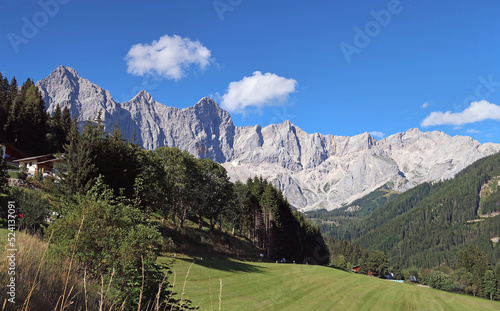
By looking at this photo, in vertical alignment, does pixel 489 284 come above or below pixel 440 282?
above

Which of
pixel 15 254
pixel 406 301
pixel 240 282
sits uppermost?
pixel 15 254

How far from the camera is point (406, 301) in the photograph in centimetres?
4506

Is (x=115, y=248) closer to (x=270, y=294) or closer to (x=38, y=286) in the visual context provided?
(x=38, y=286)

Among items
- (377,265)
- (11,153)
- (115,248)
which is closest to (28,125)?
(11,153)

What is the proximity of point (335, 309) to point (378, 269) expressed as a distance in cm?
13172

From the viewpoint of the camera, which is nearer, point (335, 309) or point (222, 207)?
point (335, 309)

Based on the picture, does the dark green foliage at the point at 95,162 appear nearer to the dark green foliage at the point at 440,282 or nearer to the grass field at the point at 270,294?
the grass field at the point at 270,294

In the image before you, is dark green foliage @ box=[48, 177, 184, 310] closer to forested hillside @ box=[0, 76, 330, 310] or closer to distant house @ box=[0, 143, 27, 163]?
forested hillside @ box=[0, 76, 330, 310]

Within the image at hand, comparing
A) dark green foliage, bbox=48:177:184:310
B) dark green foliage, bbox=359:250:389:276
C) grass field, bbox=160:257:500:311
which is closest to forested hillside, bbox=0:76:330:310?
dark green foliage, bbox=48:177:184:310

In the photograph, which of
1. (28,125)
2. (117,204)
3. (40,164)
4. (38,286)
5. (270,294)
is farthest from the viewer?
(28,125)

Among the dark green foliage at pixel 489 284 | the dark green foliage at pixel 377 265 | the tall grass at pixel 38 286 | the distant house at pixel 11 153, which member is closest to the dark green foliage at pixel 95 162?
the tall grass at pixel 38 286

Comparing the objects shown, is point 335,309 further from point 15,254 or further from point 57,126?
point 57,126

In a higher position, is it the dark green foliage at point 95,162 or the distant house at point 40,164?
the distant house at point 40,164

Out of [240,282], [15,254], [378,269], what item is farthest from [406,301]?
[378,269]
